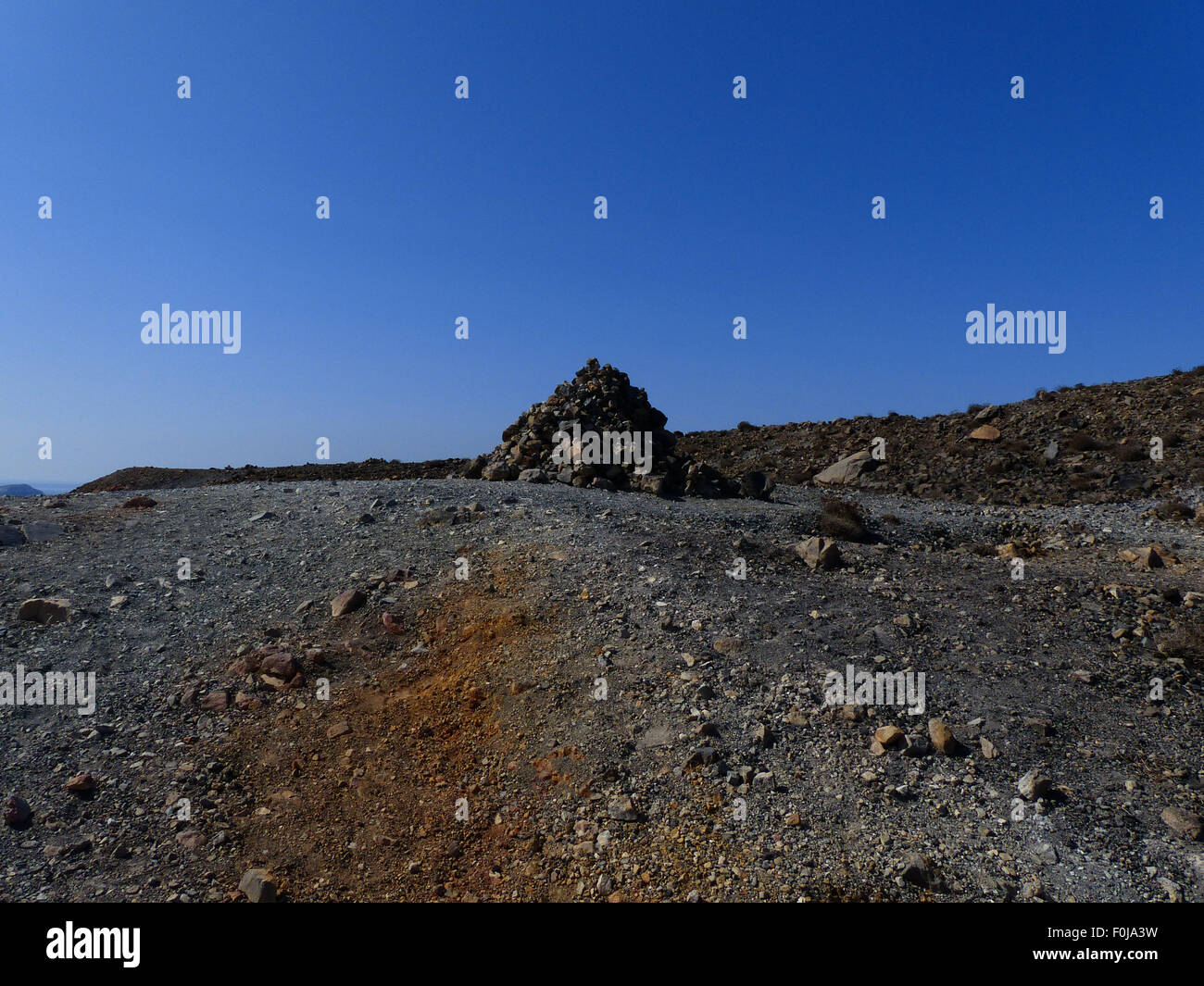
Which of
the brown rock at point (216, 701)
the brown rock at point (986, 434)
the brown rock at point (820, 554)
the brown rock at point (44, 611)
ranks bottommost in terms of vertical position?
the brown rock at point (216, 701)

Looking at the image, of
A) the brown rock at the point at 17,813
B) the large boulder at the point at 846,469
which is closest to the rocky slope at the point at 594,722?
the brown rock at the point at 17,813

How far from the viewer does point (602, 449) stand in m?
17.6

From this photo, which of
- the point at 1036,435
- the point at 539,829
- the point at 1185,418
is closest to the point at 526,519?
the point at 539,829

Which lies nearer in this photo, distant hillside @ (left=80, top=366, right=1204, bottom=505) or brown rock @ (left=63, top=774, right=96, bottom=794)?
brown rock @ (left=63, top=774, right=96, bottom=794)

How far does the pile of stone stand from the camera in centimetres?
1697

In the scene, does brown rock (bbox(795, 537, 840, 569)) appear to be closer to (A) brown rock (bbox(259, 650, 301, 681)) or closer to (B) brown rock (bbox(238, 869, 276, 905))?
(A) brown rock (bbox(259, 650, 301, 681))

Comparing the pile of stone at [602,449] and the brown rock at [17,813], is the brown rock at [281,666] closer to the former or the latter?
the brown rock at [17,813]

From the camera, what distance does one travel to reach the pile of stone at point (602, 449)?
17.0 meters

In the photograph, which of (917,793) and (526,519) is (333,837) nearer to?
(917,793)

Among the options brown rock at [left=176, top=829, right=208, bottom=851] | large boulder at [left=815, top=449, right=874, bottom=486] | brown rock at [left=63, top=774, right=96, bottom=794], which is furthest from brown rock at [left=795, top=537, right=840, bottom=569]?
large boulder at [left=815, top=449, right=874, bottom=486]

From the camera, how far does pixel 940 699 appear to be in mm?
7414

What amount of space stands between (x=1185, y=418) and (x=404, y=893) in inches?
1137

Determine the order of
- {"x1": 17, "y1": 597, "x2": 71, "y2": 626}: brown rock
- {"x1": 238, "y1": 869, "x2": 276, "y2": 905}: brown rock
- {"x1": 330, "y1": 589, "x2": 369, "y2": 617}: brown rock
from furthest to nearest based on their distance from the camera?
{"x1": 330, "y1": 589, "x2": 369, "y2": 617}: brown rock < {"x1": 17, "y1": 597, "x2": 71, "y2": 626}: brown rock < {"x1": 238, "y1": 869, "x2": 276, "y2": 905}: brown rock

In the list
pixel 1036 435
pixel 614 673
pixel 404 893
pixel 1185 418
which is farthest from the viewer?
pixel 1036 435
